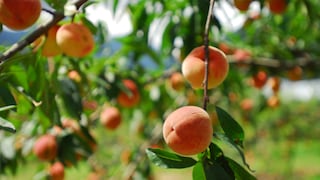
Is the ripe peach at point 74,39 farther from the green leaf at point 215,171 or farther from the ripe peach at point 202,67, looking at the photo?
the green leaf at point 215,171

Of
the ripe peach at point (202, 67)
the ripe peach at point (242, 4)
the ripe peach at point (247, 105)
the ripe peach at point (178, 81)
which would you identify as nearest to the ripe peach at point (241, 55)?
the ripe peach at point (178, 81)

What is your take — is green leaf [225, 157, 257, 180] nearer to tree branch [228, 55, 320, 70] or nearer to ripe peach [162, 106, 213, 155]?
ripe peach [162, 106, 213, 155]

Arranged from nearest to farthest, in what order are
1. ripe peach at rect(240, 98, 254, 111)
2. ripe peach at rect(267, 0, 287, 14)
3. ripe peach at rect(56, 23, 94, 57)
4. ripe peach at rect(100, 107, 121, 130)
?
ripe peach at rect(56, 23, 94, 57) → ripe peach at rect(267, 0, 287, 14) → ripe peach at rect(100, 107, 121, 130) → ripe peach at rect(240, 98, 254, 111)

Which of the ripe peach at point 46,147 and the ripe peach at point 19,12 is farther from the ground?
the ripe peach at point 19,12

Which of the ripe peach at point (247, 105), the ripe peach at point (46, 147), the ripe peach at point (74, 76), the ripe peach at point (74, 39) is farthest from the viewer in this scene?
the ripe peach at point (247, 105)

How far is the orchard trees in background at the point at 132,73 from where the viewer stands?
0.70 metres

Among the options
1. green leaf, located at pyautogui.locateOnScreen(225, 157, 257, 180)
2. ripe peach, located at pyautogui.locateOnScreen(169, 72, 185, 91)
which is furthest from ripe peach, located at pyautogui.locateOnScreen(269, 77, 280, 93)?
green leaf, located at pyautogui.locateOnScreen(225, 157, 257, 180)

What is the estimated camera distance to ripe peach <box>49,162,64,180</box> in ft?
4.50

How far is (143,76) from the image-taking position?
1767 millimetres

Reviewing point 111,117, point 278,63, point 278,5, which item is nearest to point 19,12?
point 278,5

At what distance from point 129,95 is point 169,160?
82cm

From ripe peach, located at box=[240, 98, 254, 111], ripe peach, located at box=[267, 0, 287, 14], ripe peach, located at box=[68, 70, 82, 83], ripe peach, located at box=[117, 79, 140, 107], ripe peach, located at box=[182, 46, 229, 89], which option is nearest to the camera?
ripe peach, located at box=[182, 46, 229, 89]

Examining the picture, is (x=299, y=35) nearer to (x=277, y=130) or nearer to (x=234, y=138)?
(x=234, y=138)

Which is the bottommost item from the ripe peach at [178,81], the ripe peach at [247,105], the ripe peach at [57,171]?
the ripe peach at [247,105]
